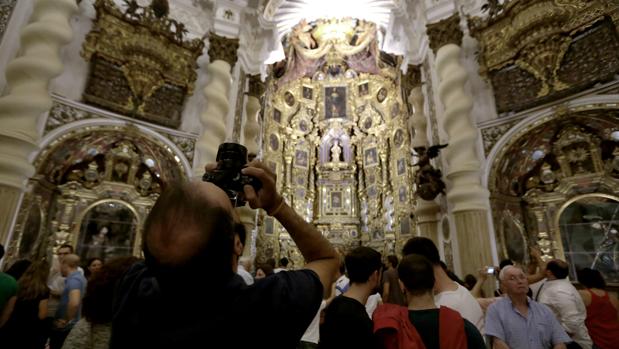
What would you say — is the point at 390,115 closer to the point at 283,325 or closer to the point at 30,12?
the point at 30,12

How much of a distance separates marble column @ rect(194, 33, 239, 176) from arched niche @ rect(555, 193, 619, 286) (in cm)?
667

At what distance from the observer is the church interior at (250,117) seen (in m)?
4.79

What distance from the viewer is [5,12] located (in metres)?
4.65

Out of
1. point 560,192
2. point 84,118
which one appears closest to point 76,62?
point 84,118

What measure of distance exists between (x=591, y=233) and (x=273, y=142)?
481 inches

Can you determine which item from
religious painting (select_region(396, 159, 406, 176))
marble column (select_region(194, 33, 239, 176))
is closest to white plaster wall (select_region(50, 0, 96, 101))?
marble column (select_region(194, 33, 239, 176))

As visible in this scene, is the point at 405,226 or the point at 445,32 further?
the point at 405,226

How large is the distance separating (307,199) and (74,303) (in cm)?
1384

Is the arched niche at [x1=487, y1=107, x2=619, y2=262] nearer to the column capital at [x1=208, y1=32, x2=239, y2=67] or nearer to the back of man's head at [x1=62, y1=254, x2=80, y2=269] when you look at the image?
the column capital at [x1=208, y1=32, x2=239, y2=67]

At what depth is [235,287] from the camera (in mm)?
741

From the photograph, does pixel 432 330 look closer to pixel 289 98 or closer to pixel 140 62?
pixel 140 62

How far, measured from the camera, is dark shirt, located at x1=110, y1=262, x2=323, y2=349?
654 mm

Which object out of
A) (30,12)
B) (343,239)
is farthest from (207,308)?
(343,239)

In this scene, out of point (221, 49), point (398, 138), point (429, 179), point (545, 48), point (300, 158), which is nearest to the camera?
point (545, 48)
